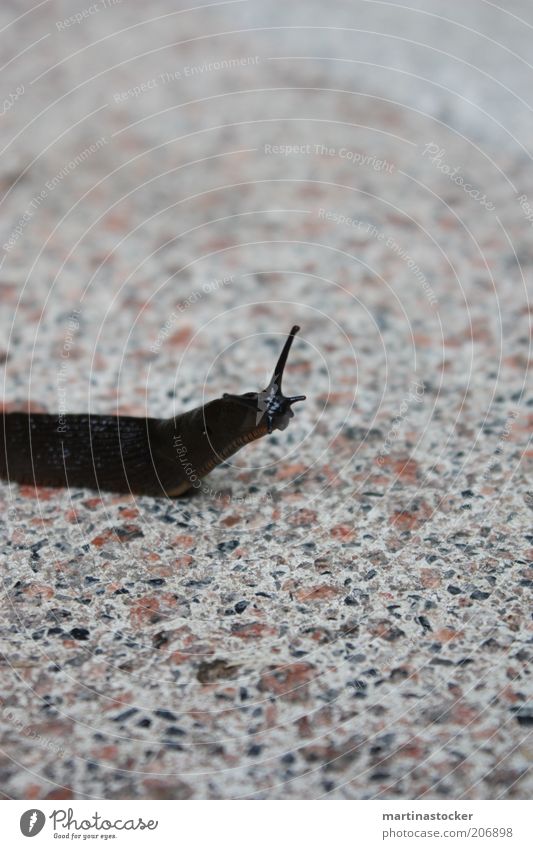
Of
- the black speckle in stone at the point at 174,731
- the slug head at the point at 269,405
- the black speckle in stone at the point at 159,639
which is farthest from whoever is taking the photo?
the slug head at the point at 269,405

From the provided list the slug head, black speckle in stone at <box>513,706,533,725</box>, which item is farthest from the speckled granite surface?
the slug head

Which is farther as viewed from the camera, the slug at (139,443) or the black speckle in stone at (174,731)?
the slug at (139,443)

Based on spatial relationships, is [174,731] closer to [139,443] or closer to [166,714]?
[166,714]

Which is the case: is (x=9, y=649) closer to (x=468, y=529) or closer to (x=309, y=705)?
(x=309, y=705)

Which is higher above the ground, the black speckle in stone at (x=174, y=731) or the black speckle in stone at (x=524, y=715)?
the black speckle in stone at (x=174, y=731)

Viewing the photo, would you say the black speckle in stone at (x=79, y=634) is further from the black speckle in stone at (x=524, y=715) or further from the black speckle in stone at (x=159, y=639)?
the black speckle in stone at (x=524, y=715)

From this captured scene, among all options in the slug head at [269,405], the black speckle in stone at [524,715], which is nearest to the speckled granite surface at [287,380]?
the black speckle in stone at [524,715]

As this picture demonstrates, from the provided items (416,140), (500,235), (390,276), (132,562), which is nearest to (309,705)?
(132,562)
